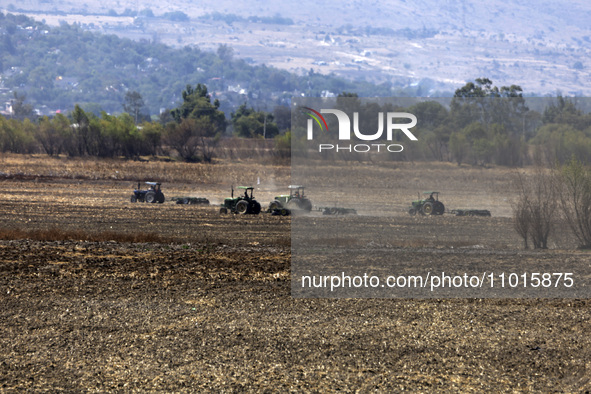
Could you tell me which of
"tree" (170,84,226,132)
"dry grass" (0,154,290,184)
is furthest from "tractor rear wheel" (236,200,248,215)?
"tree" (170,84,226,132)

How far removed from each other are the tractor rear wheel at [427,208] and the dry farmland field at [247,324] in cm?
760

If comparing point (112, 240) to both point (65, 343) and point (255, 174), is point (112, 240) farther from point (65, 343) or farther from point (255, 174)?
point (255, 174)

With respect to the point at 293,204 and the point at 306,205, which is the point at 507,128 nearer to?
the point at 306,205

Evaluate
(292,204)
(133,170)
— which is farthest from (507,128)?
(133,170)

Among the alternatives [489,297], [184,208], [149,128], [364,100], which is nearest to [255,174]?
[149,128]

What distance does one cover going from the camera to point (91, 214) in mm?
33344

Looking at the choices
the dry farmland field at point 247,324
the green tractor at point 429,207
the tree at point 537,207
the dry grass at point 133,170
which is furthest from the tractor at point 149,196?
the tree at point 537,207

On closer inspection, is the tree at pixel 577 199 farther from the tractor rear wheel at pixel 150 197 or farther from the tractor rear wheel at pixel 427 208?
the tractor rear wheel at pixel 150 197

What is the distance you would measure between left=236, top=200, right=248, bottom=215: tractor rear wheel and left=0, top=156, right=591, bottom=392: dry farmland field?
30.7 feet

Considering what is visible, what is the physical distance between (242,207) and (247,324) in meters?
22.5

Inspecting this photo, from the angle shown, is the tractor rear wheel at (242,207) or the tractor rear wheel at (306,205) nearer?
the tractor rear wheel at (306,205)

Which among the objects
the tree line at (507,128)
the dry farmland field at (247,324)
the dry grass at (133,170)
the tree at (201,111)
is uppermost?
the tree at (201,111)

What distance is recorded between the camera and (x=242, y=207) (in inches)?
1414

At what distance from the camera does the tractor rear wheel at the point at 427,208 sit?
3381 centimetres
